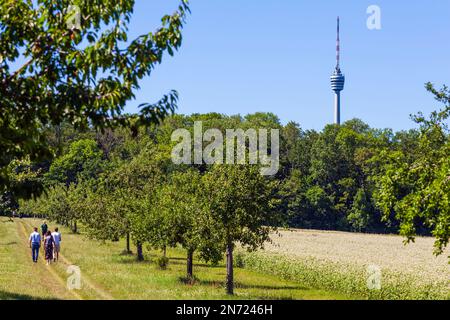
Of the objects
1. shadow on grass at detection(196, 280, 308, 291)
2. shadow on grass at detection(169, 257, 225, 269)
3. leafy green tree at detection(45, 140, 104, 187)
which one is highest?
leafy green tree at detection(45, 140, 104, 187)

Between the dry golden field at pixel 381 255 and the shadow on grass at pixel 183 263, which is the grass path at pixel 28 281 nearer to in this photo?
the shadow on grass at pixel 183 263

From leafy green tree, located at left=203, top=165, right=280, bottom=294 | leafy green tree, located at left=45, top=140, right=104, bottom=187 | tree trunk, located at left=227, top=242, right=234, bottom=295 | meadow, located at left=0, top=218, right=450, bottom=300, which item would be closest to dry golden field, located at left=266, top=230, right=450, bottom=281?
meadow, located at left=0, top=218, right=450, bottom=300

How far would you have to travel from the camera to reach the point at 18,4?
1428 cm

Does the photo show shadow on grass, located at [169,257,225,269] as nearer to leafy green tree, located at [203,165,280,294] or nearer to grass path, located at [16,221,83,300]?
grass path, located at [16,221,83,300]

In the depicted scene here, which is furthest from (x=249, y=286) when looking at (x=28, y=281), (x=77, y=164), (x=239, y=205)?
(x=77, y=164)

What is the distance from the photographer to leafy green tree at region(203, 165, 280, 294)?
30.2m

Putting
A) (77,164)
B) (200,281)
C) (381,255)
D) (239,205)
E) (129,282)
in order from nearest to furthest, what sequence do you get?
(239,205) < (129,282) < (200,281) < (381,255) < (77,164)

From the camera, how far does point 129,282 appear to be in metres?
30.3

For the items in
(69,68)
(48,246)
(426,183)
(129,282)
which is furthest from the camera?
(48,246)

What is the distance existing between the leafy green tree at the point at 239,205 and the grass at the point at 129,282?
8.97ft

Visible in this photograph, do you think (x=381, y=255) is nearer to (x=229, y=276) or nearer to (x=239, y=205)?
(x=229, y=276)

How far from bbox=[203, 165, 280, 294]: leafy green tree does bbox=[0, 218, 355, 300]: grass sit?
273cm

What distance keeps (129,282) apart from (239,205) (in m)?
6.24
